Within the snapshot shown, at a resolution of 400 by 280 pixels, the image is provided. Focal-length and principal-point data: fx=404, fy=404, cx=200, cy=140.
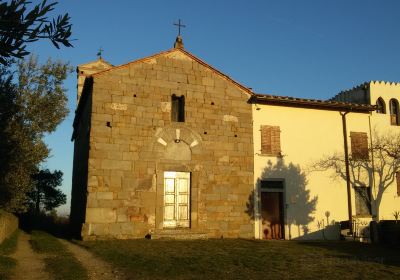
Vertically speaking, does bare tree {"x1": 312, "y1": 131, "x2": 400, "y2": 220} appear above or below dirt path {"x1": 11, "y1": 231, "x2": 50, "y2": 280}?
above

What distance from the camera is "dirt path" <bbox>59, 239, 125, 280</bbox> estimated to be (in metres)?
8.32

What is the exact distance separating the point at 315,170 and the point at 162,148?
7247mm

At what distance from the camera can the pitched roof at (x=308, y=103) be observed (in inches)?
706

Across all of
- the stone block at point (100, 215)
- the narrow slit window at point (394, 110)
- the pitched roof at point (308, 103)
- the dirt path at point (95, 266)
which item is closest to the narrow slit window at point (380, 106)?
the narrow slit window at point (394, 110)

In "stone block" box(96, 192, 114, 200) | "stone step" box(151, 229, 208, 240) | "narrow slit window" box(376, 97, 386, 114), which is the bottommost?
"stone step" box(151, 229, 208, 240)

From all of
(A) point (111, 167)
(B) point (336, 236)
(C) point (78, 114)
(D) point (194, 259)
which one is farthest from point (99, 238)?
(B) point (336, 236)

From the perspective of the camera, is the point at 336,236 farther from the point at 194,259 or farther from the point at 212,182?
the point at 194,259

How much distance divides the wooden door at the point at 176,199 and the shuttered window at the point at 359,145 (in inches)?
328

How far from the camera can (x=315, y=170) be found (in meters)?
18.5

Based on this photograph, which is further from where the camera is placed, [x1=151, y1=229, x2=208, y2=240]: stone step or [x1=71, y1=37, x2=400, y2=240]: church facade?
[x1=71, y1=37, x2=400, y2=240]: church facade

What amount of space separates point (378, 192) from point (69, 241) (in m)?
14.0

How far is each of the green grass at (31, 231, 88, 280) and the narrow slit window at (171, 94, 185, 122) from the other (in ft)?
21.9

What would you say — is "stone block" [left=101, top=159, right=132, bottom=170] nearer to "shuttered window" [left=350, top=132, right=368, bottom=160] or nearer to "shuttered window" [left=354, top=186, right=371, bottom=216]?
"shuttered window" [left=350, top=132, right=368, bottom=160]

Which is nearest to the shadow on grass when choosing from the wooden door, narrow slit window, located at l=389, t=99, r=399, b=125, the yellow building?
the yellow building
